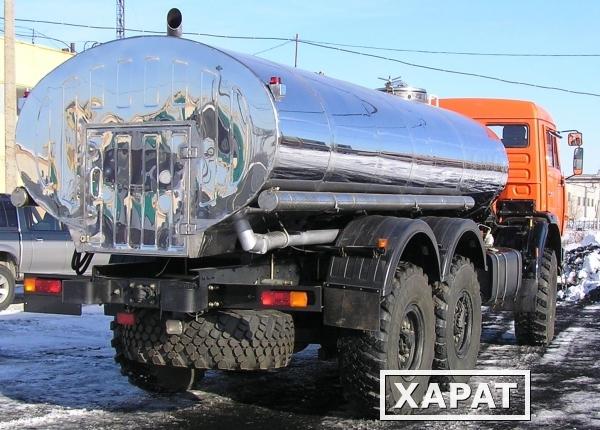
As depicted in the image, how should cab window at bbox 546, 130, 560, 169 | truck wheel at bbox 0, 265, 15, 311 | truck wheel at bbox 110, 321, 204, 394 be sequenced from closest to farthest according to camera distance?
1. truck wheel at bbox 110, 321, 204, 394
2. cab window at bbox 546, 130, 560, 169
3. truck wheel at bbox 0, 265, 15, 311

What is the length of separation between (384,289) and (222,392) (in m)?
2.33

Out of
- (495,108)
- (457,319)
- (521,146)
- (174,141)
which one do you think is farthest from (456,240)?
(495,108)

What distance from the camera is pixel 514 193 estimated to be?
34.6ft

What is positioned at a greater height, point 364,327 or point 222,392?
point 364,327

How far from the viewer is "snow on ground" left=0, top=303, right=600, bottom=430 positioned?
20.4ft

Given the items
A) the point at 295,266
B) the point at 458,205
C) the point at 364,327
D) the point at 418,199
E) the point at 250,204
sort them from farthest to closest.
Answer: the point at 458,205 → the point at 418,199 → the point at 295,266 → the point at 364,327 → the point at 250,204

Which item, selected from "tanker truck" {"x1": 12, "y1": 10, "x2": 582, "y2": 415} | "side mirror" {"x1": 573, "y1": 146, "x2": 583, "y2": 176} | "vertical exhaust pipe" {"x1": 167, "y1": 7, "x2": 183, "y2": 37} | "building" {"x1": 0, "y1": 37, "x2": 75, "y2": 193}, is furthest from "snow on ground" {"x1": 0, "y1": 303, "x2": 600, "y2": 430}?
"building" {"x1": 0, "y1": 37, "x2": 75, "y2": 193}

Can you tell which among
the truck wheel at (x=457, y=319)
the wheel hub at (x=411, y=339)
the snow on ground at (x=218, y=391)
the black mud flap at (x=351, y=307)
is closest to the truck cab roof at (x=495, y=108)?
the snow on ground at (x=218, y=391)

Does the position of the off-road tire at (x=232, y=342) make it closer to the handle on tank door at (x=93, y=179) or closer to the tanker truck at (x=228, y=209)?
the tanker truck at (x=228, y=209)

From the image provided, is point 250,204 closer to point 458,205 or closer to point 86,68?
point 86,68

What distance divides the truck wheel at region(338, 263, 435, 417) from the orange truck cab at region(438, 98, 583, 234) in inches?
166

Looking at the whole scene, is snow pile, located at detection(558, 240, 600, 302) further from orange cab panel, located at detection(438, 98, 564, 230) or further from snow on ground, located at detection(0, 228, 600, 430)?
orange cab panel, located at detection(438, 98, 564, 230)

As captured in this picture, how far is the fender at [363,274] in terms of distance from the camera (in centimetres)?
564

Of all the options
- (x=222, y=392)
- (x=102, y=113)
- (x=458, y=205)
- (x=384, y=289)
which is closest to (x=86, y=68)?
(x=102, y=113)
